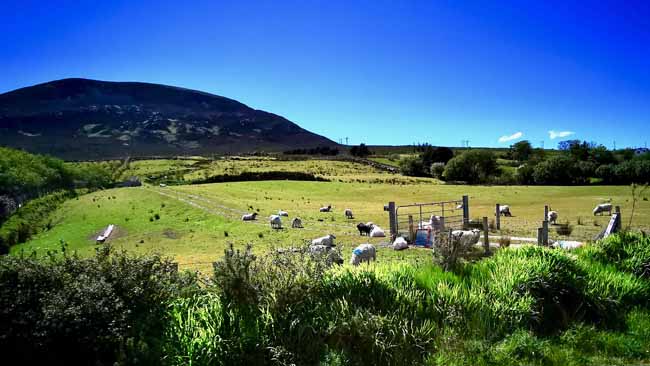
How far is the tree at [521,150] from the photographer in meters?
144

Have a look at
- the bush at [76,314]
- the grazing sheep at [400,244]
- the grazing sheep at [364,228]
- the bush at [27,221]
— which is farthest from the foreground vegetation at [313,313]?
the bush at [27,221]

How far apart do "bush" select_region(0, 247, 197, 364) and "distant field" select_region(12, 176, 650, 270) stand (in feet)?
46.2

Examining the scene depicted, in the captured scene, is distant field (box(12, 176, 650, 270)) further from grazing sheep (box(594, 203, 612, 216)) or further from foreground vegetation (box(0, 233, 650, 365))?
foreground vegetation (box(0, 233, 650, 365))

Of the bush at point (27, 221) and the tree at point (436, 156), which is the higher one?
the tree at point (436, 156)

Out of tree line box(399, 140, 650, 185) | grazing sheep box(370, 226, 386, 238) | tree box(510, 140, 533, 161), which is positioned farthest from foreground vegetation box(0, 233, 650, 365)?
tree box(510, 140, 533, 161)

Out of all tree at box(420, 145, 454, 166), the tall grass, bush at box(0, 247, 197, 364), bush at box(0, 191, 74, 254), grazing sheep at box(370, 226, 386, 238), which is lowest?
bush at box(0, 191, 74, 254)

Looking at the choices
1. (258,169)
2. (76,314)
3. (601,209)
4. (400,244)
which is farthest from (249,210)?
(258,169)

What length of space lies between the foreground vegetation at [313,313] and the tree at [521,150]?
14683 cm

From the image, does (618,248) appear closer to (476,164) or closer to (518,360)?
(518,360)

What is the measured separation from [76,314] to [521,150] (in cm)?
16137

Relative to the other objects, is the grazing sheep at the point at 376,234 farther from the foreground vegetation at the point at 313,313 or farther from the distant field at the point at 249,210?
the foreground vegetation at the point at 313,313

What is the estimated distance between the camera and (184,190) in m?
58.6

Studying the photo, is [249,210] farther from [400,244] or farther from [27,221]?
[27,221]

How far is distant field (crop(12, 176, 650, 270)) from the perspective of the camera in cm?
2847
